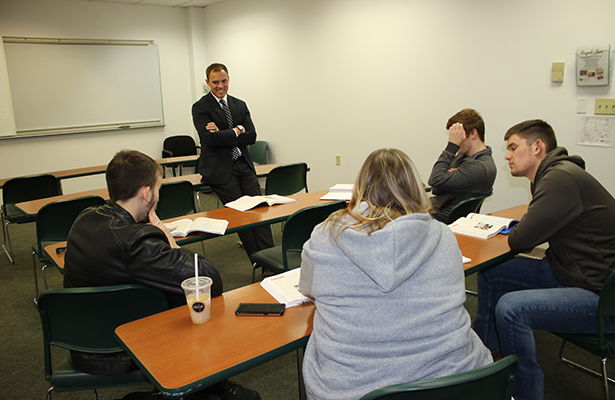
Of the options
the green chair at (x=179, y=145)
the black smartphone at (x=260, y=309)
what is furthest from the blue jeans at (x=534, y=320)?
the green chair at (x=179, y=145)

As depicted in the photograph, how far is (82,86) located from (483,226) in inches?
233

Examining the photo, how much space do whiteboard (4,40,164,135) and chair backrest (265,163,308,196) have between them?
382cm

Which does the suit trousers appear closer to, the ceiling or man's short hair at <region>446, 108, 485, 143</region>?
man's short hair at <region>446, 108, 485, 143</region>

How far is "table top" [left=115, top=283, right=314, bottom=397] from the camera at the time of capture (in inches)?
45.3

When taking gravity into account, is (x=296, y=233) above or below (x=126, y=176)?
below

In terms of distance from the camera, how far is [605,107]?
3252 millimetres

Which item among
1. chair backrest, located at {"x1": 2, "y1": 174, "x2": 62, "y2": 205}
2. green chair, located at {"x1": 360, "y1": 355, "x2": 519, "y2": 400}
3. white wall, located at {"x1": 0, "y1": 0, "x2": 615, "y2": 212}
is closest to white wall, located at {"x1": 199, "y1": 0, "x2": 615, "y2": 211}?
white wall, located at {"x1": 0, "y1": 0, "x2": 615, "y2": 212}

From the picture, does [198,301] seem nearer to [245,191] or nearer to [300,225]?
[300,225]

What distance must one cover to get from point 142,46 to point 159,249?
20.0ft

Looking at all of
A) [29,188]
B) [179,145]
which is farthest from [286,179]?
[179,145]

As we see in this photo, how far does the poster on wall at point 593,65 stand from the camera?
3.18 meters

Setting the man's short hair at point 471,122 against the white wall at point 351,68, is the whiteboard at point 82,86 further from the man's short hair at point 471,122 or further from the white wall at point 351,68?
the man's short hair at point 471,122

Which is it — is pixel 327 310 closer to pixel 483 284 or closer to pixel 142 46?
pixel 483 284

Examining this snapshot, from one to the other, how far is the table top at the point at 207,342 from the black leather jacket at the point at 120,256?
0.46ft
